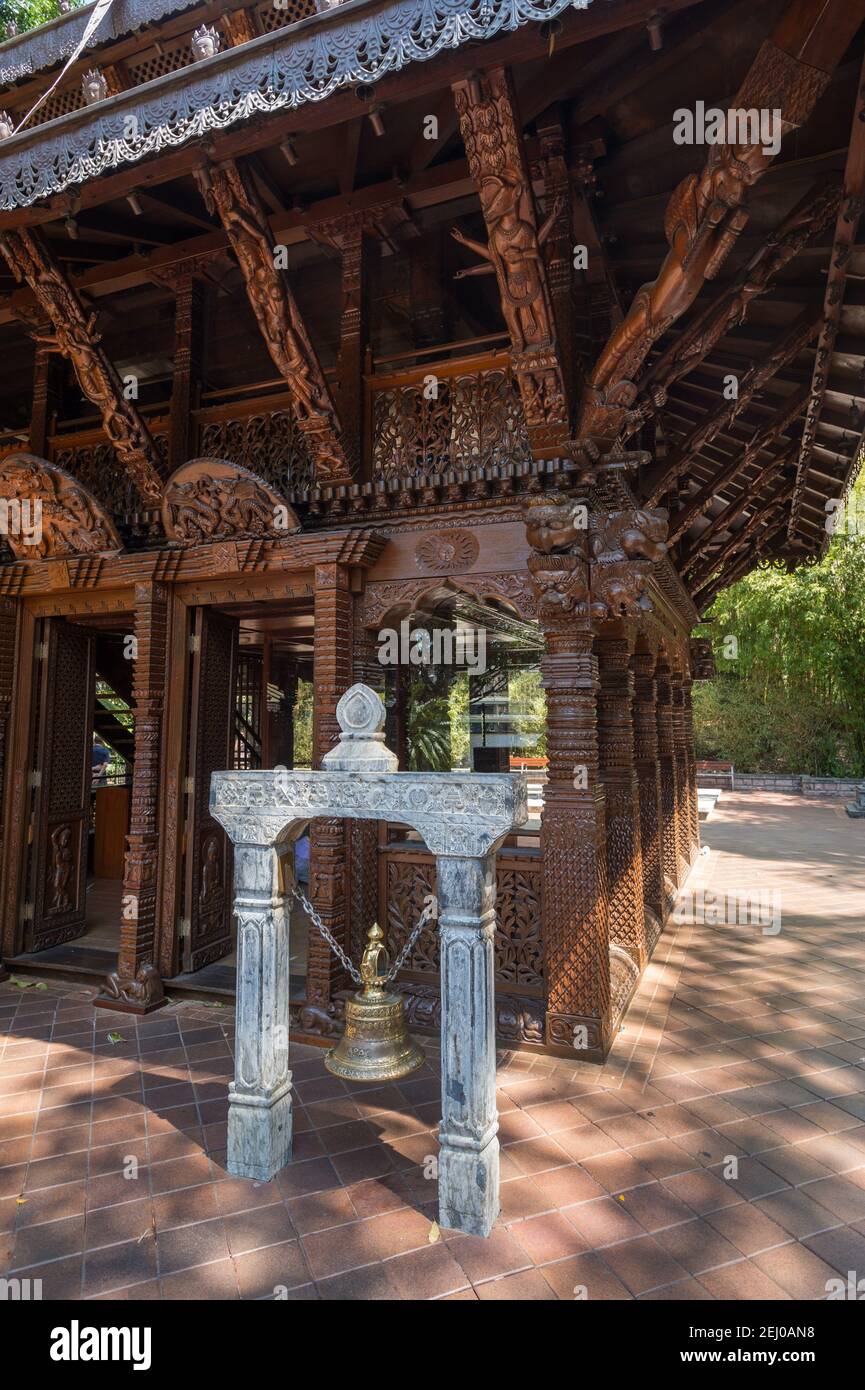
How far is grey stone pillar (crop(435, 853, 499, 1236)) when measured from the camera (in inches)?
116

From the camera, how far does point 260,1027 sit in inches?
135

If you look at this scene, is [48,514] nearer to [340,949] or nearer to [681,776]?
[340,949]

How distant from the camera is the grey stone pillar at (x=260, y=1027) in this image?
334 cm

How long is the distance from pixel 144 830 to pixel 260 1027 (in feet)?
9.60

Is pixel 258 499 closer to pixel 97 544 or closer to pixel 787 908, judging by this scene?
pixel 97 544

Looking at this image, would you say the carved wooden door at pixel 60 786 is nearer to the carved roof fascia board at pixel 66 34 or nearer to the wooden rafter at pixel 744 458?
the carved roof fascia board at pixel 66 34

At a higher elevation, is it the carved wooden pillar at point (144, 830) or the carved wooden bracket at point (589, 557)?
the carved wooden bracket at point (589, 557)

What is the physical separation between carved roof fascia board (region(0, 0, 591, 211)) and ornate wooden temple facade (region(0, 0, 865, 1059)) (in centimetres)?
2

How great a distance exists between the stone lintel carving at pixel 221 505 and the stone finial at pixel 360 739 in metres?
2.57

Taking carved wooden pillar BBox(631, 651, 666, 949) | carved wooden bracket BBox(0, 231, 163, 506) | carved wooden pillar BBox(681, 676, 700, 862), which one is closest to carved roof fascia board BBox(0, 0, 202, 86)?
carved wooden bracket BBox(0, 231, 163, 506)

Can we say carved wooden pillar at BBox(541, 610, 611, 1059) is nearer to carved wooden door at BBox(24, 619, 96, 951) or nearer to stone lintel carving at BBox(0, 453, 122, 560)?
stone lintel carving at BBox(0, 453, 122, 560)

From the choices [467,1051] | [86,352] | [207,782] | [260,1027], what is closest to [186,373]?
[86,352]

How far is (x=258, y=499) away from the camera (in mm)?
5605

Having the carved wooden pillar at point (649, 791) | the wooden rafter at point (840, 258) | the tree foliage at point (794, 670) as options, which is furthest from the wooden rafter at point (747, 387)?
the tree foliage at point (794, 670)
